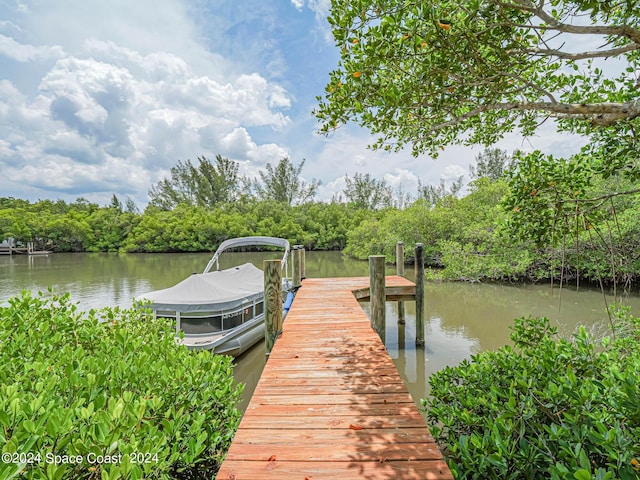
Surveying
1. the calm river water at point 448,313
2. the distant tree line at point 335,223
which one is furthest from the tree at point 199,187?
the calm river water at point 448,313

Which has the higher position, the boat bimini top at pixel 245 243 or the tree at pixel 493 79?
the tree at pixel 493 79

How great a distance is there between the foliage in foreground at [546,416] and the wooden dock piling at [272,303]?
1847 millimetres

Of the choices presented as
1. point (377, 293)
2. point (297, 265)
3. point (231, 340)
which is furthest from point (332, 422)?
point (297, 265)

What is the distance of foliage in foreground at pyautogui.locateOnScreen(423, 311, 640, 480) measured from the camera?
5.00 feet

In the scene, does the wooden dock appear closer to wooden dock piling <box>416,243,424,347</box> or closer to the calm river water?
the calm river water

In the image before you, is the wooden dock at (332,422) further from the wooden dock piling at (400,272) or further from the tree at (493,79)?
the wooden dock piling at (400,272)

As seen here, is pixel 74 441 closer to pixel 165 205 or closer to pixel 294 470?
pixel 294 470

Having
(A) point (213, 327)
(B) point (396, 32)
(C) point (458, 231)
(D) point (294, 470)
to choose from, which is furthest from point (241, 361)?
(C) point (458, 231)

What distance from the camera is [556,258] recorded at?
11.7 m

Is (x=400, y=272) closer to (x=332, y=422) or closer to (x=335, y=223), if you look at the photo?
(x=332, y=422)

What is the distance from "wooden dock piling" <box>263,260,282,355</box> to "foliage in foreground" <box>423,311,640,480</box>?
6.06 ft

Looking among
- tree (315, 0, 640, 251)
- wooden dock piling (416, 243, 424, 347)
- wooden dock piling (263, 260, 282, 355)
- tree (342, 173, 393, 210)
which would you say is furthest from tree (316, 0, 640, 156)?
tree (342, 173, 393, 210)

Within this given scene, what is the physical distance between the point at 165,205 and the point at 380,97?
53.3 metres

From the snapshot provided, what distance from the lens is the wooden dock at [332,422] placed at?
5.43ft
